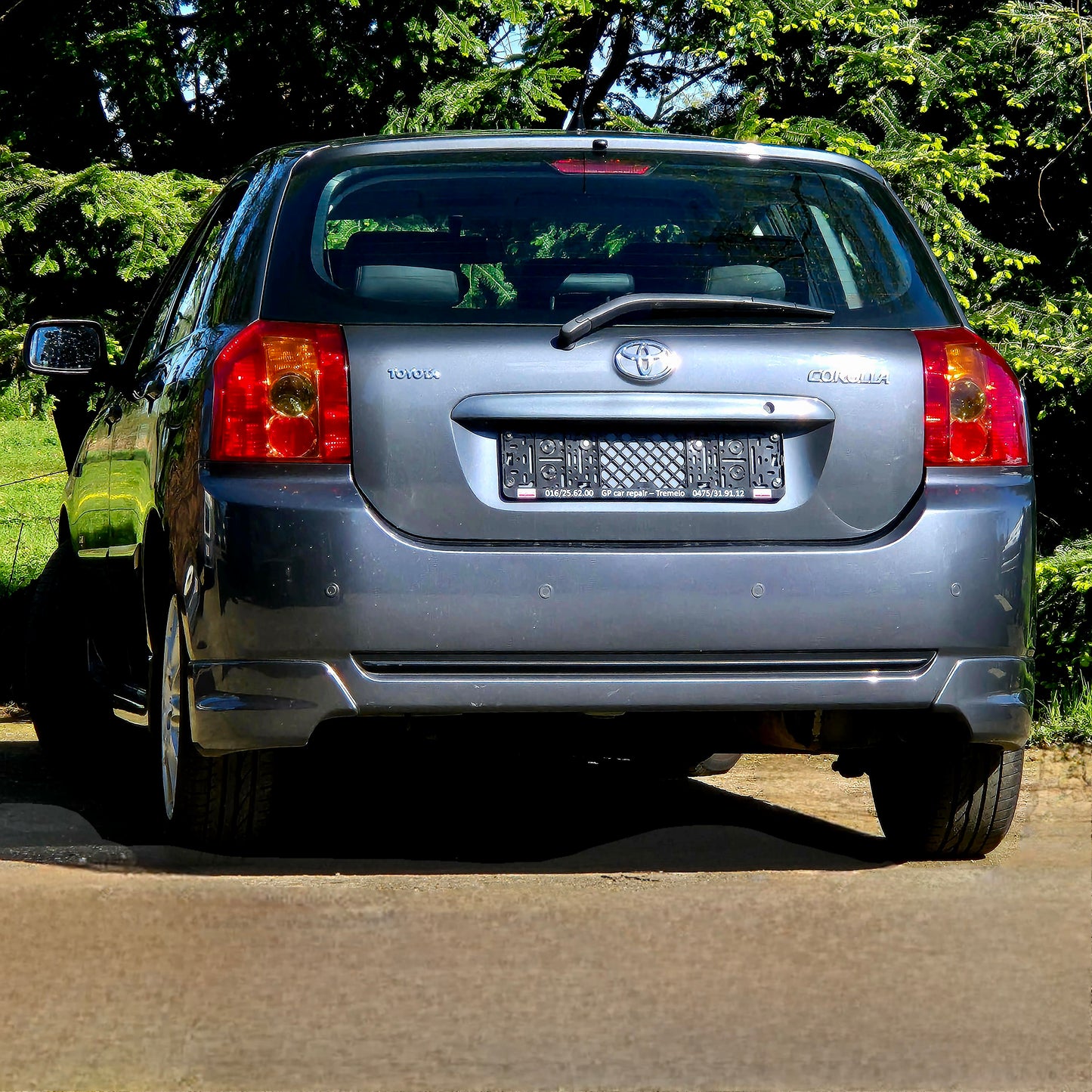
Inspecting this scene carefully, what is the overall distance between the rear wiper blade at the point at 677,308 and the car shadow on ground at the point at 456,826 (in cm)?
134

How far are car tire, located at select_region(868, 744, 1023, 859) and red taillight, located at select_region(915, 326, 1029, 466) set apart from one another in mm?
747

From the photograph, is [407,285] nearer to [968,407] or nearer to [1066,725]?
[968,407]

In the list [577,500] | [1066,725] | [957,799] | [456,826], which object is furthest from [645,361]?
[1066,725]

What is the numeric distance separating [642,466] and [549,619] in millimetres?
390

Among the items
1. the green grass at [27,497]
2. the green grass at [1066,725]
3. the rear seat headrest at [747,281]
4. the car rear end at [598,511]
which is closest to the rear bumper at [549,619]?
the car rear end at [598,511]

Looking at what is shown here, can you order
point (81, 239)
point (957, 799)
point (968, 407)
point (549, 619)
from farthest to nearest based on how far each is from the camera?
point (81, 239)
point (957, 799)
point (968, 407)
point (549, 619)

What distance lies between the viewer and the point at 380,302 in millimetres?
4016

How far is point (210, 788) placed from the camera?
4.27 m

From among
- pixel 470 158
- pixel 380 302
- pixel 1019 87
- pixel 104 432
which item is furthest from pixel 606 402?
pixel 1019 87

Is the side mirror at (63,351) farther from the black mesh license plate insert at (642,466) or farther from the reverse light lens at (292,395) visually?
the black mesh license plate insert at (642,466)

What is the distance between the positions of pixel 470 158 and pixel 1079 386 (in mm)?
4127

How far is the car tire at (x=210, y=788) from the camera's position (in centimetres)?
423

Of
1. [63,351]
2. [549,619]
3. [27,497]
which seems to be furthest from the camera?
[27,497]

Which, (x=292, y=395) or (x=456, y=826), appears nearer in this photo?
(x=292, y=395)
